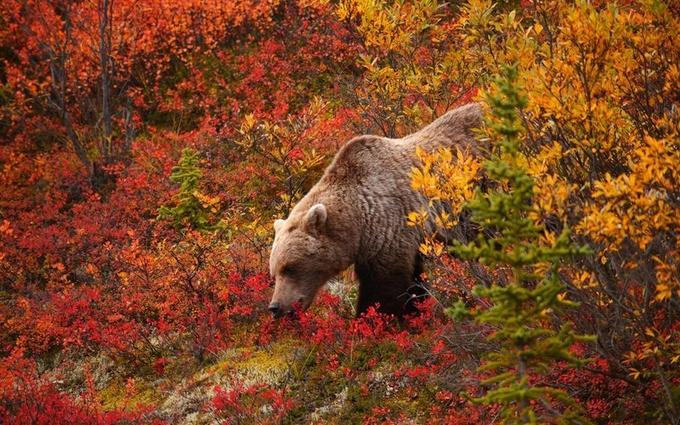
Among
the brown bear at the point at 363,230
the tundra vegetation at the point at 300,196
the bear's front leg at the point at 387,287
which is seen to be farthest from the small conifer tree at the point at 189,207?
the bear's front leg at the point at 387,287

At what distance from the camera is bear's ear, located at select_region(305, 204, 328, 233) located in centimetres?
700

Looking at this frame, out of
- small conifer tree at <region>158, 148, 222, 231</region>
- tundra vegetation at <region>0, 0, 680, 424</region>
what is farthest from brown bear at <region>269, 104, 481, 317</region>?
small conifer tree at <region>158, 148, 222, 231</region>

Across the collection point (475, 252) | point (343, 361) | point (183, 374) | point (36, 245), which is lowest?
point (36, 245)

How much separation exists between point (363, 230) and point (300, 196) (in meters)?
4.10

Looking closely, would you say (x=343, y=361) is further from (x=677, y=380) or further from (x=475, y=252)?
(x=475, y=252)

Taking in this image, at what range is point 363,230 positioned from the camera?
24.3ft

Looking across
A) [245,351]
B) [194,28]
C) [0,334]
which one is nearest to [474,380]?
[245,351]

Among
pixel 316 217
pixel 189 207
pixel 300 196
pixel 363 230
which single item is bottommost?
pixel 189 207

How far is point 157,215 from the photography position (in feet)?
42.7

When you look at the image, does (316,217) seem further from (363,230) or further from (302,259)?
(363,230)

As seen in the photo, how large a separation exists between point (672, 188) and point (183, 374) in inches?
231

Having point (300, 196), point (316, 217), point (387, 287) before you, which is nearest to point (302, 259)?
point (316, 217)

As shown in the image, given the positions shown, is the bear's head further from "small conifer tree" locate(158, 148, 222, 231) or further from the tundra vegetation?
"small conifer tree" locate(158, 148, 222, 231)

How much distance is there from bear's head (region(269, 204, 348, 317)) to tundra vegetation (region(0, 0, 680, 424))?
20.4 inches
